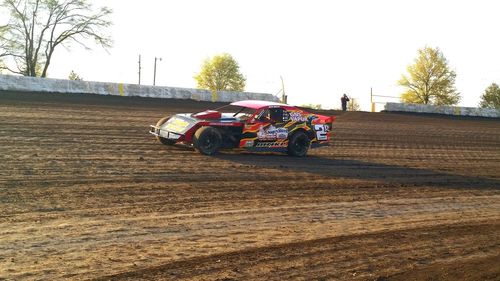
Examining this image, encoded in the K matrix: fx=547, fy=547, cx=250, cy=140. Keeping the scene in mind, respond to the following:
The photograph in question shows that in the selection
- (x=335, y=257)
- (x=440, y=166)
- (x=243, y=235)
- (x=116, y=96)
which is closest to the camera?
(x=335, y=257)

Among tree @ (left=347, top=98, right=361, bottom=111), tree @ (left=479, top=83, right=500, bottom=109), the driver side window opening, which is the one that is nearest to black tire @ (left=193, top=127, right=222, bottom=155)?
the driver side window opening

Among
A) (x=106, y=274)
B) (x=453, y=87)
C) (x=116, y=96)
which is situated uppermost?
(x=453, y=87)

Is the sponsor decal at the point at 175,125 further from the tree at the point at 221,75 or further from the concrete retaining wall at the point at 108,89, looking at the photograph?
the tree at the point at 221,75

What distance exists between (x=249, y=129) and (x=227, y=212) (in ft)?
18.2

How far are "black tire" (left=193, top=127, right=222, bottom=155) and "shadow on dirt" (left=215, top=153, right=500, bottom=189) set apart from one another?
0.28m

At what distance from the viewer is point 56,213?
22.4 feet

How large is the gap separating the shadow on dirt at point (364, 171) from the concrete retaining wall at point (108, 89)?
15.5 metres

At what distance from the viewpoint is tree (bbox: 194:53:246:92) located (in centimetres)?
7944

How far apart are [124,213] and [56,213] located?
83 centimetres

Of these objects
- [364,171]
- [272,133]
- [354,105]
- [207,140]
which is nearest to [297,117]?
[272,133]

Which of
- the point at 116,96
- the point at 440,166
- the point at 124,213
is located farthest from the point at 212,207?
the point at 116,96

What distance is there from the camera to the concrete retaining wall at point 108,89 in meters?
24.9

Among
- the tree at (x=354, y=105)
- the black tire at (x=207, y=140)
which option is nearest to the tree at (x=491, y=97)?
the tree at (x=354, y=105)

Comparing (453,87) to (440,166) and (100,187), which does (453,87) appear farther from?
(100,187)
